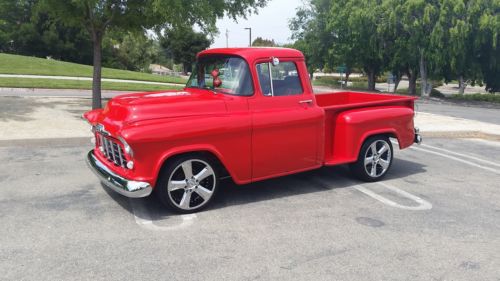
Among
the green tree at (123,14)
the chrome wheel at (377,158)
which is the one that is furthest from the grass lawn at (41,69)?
the chrome wheel at (377,158)

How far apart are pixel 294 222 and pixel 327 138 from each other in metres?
1.66

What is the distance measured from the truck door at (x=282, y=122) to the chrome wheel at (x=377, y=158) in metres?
1.03

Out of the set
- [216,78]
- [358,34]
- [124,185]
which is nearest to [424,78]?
[358,34]

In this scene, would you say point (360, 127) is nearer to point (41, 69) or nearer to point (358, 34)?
point (41, 69)

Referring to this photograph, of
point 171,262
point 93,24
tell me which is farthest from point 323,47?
point 171,262

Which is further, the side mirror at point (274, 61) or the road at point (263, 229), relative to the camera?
the side mirror at point (274, 61)

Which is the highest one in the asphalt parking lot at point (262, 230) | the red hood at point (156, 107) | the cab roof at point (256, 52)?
the cab roof at point (256, 52)

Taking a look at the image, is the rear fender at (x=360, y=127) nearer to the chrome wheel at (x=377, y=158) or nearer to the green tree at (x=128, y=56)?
the chrome wheel at (x=377, y=158)

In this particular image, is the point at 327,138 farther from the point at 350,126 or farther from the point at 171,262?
the point at 171,262

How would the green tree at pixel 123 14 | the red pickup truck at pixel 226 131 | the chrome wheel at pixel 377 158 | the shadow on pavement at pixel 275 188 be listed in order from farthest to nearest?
1. the green tree at pixel 123 14
2. the chrome wheel at pixel 377 158
3. the shadow on pavement at pixel 275 188
4. the red pickup truck at pixel 226 131

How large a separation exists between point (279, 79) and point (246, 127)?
2.82 ft

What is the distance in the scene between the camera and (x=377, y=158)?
21.3ft

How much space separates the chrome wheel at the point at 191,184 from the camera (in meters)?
4.86

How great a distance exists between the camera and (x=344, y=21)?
37125mm
